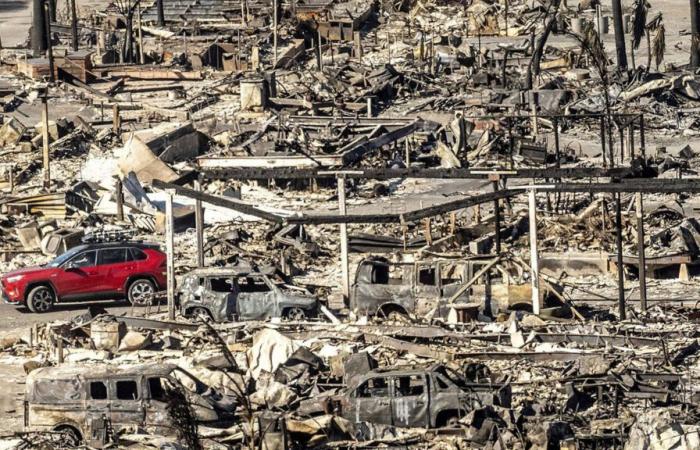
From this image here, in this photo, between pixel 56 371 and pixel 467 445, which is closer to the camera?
pixel 467 445

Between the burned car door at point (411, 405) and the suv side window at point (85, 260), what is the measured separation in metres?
9.53

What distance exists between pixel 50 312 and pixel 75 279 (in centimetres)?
71

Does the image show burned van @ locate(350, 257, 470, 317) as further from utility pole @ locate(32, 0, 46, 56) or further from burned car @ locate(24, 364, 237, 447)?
utility pole @ locate(32, 0, 46, 56)

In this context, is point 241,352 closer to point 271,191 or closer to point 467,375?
point 467,375

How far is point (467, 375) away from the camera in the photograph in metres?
26.9

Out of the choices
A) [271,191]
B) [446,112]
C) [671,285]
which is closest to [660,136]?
[446,112]

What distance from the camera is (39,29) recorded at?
207 feet

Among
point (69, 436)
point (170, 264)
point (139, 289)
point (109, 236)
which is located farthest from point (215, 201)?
point (69, 436)

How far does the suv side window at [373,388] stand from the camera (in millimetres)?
25297

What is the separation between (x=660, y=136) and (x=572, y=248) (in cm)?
1269

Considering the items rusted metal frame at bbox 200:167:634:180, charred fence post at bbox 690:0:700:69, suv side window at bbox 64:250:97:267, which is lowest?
suv side window at bbox 64:250:97:267

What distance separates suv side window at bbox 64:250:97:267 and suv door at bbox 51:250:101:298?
4cm

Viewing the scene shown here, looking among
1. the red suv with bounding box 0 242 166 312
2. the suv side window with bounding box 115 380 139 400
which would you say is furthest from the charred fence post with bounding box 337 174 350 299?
the suv side window with bounding box 115 380 139 400

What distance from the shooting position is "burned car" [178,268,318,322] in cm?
3106
